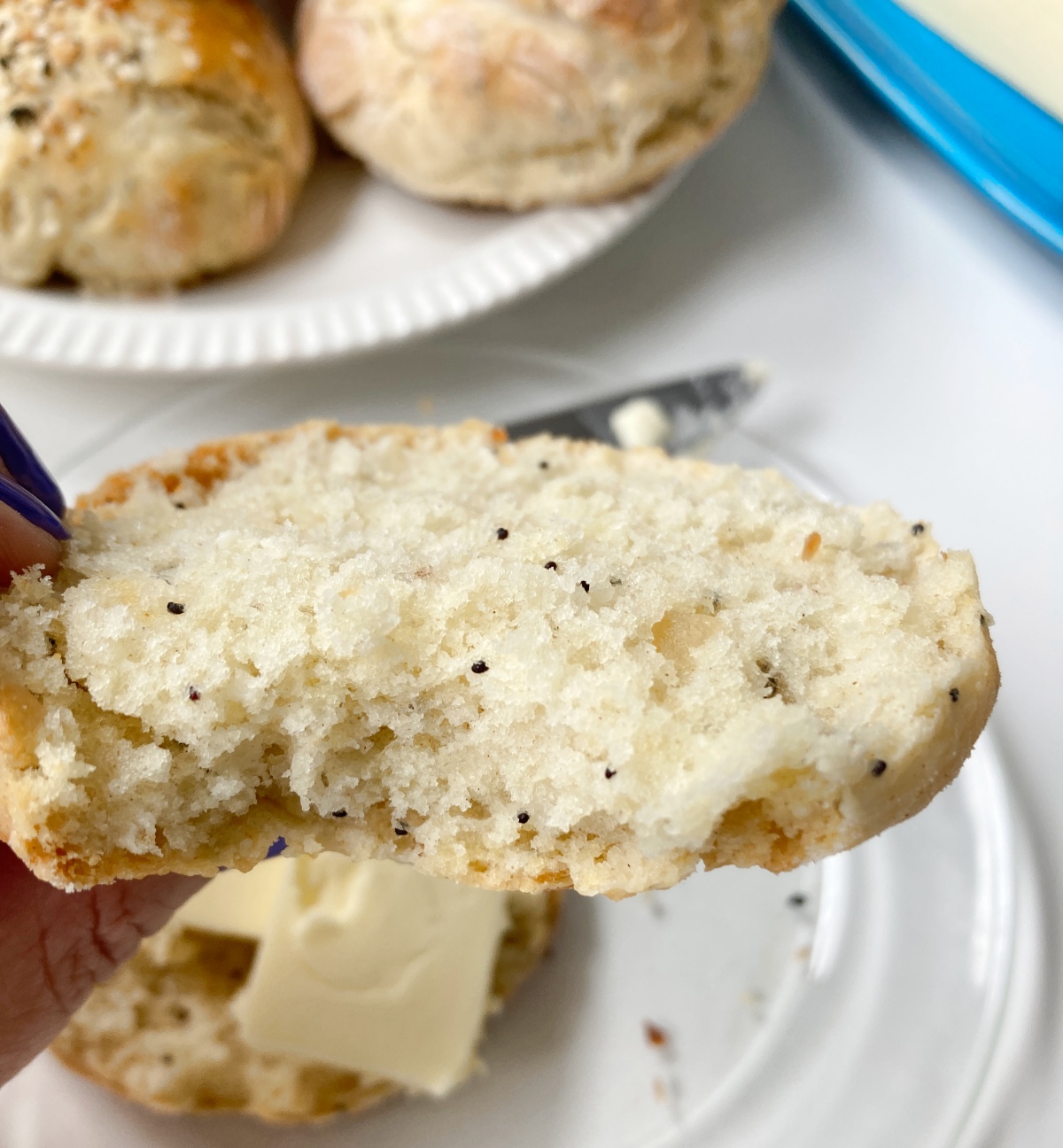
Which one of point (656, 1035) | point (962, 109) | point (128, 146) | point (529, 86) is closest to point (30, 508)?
point (656, 1035)

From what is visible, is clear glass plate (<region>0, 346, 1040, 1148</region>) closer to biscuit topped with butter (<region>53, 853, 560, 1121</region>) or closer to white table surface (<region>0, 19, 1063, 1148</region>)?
biscuit topped with butter (<region>53, 853, 560, 1121</region>)

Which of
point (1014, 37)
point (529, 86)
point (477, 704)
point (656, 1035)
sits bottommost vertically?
point (656, 1035)

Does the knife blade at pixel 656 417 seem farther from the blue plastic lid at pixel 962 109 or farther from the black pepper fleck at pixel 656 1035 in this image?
the black pepper fleck at pixel 656 1035

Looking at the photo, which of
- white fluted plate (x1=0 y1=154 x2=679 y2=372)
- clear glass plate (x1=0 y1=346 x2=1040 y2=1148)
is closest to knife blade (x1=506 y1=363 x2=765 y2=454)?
white fluted plate (x1=0 y1=154 x2=679 y2=372)

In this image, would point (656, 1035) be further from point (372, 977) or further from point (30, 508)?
point (30, 508)

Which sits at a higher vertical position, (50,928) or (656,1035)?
(50,928)

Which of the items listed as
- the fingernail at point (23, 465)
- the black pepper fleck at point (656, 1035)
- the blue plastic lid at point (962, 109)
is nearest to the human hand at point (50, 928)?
the fingernail at point (23, 465)
